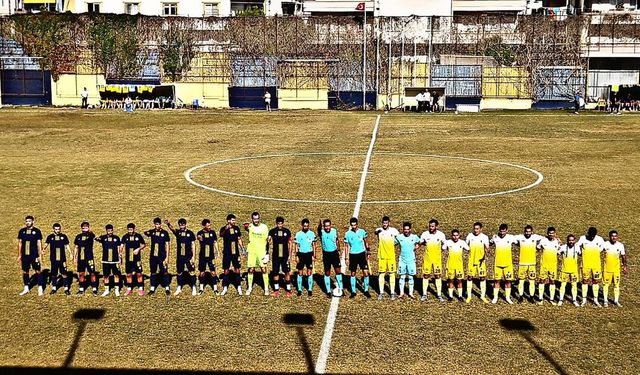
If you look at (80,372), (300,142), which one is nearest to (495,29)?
(300,142)

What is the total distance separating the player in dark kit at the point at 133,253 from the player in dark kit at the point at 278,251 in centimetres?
296

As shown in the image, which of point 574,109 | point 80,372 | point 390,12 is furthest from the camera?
point 390,12

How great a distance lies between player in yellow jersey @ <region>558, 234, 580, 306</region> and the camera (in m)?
16.8

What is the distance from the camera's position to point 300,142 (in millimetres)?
45812

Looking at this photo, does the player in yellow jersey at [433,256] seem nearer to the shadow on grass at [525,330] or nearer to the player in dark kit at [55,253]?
the shadow on grass at [525,330]

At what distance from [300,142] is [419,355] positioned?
3229cm

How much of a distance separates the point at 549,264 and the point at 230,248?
7.27m

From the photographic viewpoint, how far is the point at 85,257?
17.4 m

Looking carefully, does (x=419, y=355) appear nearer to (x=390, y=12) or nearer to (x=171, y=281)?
(x=171, y=281)

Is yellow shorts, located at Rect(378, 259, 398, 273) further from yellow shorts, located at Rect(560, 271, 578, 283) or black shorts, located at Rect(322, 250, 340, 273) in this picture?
yellow shorts, located at Rect(560, 271, 578, 283)

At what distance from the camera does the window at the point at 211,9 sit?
9538 cm

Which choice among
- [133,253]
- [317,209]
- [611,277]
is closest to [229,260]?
[133,253]

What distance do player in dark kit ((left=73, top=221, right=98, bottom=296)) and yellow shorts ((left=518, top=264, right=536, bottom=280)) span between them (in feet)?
32.0

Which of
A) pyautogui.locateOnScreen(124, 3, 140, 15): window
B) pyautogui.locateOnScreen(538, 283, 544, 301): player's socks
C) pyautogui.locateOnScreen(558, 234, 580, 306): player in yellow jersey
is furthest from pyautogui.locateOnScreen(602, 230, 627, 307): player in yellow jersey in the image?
pyautogui.locateOnScreen(124, 3, 140, 15): window
